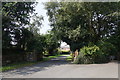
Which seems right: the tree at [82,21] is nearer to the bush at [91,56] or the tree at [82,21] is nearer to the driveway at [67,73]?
the bush at [91,56]

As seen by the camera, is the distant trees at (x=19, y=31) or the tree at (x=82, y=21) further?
the tree at (x=82, y=21)

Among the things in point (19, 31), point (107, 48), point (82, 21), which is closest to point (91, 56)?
point (107, 48)

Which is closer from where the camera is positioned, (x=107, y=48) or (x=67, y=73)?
(x=67, y=73)

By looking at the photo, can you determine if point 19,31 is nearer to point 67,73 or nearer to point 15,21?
point 15,21

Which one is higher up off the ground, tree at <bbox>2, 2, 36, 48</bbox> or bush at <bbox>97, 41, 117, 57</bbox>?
tree at <bbox>2, 2, 36, 48</bbox>

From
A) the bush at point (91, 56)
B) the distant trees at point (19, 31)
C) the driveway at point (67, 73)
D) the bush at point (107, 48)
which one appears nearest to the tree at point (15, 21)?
the distant trees at point (19, 31)

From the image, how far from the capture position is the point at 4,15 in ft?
48.4

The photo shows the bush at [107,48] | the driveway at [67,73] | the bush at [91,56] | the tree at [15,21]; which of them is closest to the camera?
the driveway at [67,73]

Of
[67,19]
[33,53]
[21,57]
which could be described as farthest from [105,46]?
[21,57]

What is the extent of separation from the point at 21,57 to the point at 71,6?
31.7 ft

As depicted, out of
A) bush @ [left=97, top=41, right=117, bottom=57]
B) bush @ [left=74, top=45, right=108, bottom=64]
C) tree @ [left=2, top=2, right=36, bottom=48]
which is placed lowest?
bush @ [left=74, top=45, right=108, bottom=64]

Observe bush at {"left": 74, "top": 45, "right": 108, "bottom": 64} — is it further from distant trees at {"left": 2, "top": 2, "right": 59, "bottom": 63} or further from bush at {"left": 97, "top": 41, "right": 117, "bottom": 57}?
distant trees at {"left": 2, "top": 2, "right": 59, "bottom": 63}

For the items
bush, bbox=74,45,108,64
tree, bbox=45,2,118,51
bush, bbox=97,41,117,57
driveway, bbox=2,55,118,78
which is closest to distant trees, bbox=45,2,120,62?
tree, bbox=45,2,118,51

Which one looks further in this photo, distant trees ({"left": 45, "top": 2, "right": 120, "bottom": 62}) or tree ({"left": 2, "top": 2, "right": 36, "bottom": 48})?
distant trees ({"left": 45, "top": 2, "right": 120, "bottom": 62})
